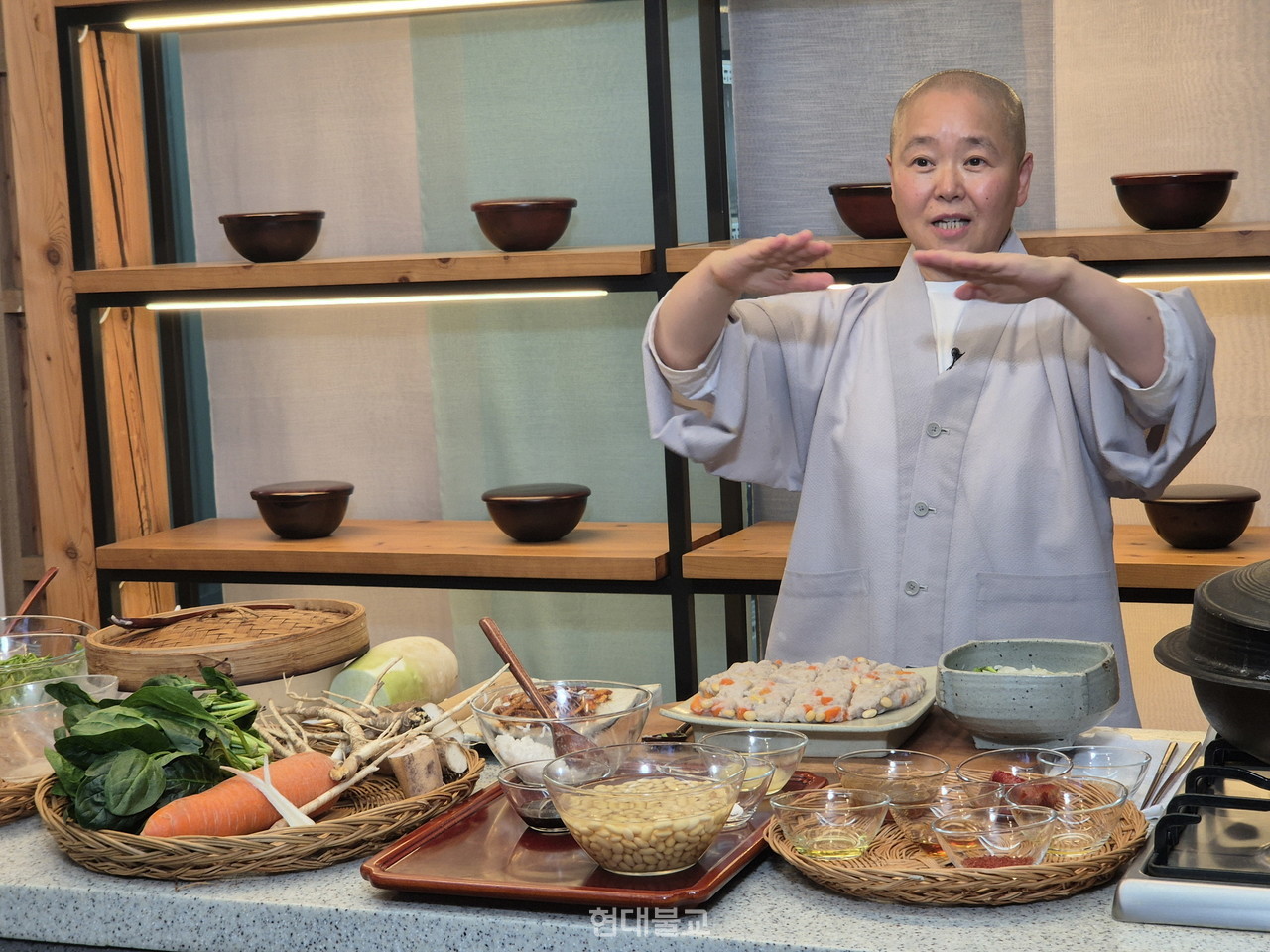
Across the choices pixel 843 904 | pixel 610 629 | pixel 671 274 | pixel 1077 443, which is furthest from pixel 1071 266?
pixel 610 629

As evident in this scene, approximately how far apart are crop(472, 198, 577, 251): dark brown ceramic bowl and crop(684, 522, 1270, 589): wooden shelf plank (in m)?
0.71

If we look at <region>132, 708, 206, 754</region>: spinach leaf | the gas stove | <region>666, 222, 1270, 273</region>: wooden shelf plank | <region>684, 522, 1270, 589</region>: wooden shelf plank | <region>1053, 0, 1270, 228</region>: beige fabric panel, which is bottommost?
<region>684, 522, 1270, 589</region>: wooden shelf plank

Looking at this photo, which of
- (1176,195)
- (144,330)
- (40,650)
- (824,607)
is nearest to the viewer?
(40,650)

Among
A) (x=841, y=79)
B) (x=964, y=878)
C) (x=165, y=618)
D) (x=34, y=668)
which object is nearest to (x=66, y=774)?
(x=34, y=668)

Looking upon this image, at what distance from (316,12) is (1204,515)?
203cm

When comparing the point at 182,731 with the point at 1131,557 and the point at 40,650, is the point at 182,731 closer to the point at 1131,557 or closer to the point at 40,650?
the point at 40,650

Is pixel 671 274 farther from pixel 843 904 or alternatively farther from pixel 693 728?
pixel 843 904

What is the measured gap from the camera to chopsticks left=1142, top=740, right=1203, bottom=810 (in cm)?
119

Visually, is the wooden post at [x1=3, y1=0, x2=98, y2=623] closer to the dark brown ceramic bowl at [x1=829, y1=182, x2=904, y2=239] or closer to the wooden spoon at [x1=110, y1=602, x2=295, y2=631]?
the wooden spoon at [x1=110, y1=602, x2=295, y2=631]

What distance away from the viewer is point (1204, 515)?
2.55 meters

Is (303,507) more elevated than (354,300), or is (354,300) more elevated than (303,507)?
(354,300)

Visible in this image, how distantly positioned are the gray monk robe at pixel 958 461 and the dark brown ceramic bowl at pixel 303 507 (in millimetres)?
1303

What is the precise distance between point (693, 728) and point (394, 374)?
6.70 ft

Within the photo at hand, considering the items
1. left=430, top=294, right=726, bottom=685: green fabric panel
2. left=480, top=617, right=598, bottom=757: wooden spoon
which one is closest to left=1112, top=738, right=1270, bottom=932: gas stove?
left=480, top=617, right=598, bottom=757: wooden spoon
